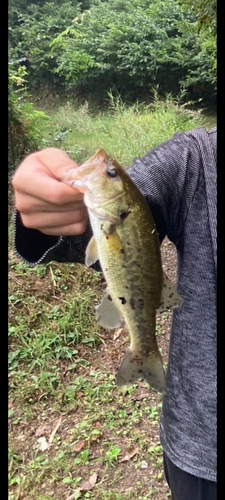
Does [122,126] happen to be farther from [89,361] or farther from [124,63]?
[124,63]

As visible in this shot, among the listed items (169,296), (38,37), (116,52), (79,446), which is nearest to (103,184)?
(169,296)

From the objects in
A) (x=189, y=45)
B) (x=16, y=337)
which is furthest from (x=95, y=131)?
(x=189, y=45)

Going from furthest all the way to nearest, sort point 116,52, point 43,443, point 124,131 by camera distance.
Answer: point 116,52
point 124,131
point 43,443

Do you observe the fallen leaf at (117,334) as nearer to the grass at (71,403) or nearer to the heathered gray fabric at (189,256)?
the grass at (71,403)

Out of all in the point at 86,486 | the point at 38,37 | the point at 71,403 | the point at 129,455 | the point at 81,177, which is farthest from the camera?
the point at 38,37

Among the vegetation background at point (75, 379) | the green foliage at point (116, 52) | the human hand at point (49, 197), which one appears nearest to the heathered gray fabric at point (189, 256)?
the human hand at point (49, 197)

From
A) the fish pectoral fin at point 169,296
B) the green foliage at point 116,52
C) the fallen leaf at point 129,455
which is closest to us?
the fish pectoral fin at point 169,296

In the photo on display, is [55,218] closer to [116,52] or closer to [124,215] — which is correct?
[124,215]
